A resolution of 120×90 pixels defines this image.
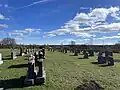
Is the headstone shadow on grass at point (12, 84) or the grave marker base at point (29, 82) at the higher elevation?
the grave marker base at point (29, 82)

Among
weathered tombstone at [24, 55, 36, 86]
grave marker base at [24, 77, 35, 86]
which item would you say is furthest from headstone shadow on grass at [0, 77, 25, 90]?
weathered tombstone at [24, 55, 36, 86]

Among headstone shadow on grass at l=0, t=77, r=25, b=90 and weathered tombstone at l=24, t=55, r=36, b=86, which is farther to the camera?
weathered tombstone at l=24, t=55, r=36, b=86

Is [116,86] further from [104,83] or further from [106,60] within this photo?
[106,60]

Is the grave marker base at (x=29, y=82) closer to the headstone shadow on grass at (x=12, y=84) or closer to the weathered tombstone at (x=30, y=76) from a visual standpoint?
the weathered tombstone at (x=30, y=76)

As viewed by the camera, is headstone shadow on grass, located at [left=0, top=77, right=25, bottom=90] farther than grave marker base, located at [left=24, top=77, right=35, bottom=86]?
No

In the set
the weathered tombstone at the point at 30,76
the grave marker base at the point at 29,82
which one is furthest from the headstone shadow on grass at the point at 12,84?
the weathered tombstone at the point at 30,76

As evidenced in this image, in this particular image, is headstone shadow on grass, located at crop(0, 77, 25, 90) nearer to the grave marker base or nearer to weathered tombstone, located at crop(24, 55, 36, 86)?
the grave marker base

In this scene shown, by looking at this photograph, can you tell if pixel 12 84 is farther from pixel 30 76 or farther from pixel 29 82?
pixel 30 76

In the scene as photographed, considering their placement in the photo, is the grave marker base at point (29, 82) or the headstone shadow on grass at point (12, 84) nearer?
the headstone shadow on grass at point (12, 84)

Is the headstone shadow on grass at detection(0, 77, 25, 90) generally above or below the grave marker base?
below

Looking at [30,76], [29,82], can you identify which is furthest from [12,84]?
[30,76]

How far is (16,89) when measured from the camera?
12.1 meters

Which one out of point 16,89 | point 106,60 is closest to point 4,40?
point 106,60

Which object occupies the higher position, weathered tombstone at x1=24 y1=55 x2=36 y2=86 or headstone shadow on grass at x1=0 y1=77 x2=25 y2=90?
weathered tombstone at x1=24 y1=55 x2=36 y2=86
